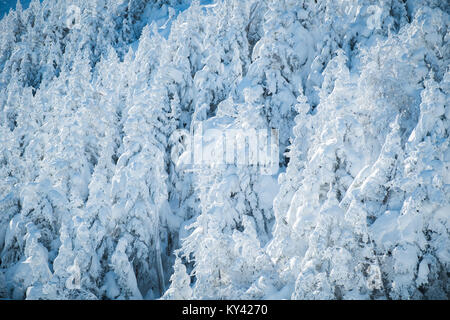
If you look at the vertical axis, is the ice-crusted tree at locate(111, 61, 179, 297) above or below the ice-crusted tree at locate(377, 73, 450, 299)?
above

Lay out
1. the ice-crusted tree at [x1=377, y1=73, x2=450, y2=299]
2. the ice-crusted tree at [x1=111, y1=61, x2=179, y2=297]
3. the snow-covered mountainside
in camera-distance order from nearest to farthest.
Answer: the ice-crusted tree at [x1=377, y1=73, x2=450, y2=299]
the snow-covered mountainside
the ice-crusted tree at [x1=111, y1=61, x2=179, y2=297]

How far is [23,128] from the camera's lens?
3200cm

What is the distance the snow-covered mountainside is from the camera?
12.9 m

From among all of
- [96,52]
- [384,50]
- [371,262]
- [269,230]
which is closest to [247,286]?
[371,262]

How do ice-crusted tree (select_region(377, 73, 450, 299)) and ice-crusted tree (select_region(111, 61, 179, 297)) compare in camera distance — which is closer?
ice-crusted tree (select_region(377, 73, 450, 299))

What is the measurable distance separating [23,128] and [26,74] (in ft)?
73.7

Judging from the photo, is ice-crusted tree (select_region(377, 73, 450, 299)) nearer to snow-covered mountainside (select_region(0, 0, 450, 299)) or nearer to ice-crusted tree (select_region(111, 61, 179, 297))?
snow-covered mountainside (select_region(0, 0, 450, 299))

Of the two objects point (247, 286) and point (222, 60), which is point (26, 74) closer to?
point (222, 60)

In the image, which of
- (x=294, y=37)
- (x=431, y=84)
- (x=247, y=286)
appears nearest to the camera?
(x=431, y=84)

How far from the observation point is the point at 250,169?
74.0 feet

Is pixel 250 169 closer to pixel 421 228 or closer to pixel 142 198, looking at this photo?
pixel 142 198

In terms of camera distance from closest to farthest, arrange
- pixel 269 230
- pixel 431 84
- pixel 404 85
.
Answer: pixel 431 84
pixel 404 85
pixel 269 230

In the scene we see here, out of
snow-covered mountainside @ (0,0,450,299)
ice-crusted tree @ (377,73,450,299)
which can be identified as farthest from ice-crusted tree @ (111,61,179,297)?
ice-crusted tree @ (377,73,450,299)

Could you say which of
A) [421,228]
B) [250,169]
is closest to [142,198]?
[250,169]
